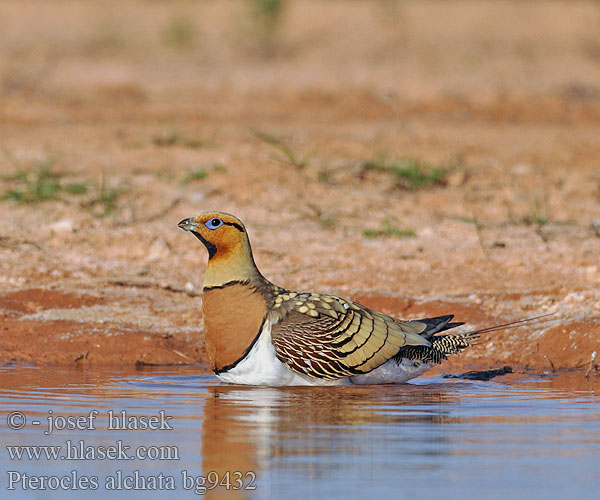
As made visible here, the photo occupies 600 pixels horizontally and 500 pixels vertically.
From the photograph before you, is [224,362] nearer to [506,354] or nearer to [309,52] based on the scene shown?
[506,354]

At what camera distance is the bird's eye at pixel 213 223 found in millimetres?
6316

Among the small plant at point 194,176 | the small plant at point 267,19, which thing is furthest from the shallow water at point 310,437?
the small plant at point 267,19

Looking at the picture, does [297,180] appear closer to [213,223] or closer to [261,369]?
[213,223]

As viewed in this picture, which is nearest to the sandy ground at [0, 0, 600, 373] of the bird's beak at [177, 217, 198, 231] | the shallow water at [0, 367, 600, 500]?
the shallow water at [0, 367, 600, 500]

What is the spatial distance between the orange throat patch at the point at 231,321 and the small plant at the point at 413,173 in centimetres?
500

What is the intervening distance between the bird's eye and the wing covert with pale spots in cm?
48

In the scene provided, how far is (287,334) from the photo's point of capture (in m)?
6.07

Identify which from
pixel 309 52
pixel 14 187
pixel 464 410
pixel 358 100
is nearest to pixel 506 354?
pixel 464 410

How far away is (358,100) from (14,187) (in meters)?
8.25

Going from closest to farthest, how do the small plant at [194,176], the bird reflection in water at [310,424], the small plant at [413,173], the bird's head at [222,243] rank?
the bird reflection in water at [310,424] → the bird's head at [222,243] → the small plant at [194,176] → the small plant at [413,173]

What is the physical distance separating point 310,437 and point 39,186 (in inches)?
232

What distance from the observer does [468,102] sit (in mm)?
17922

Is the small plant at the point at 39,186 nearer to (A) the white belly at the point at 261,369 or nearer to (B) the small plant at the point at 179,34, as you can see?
(A) the white belly at the point at 261,369

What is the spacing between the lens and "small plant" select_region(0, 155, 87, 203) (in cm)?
1002
